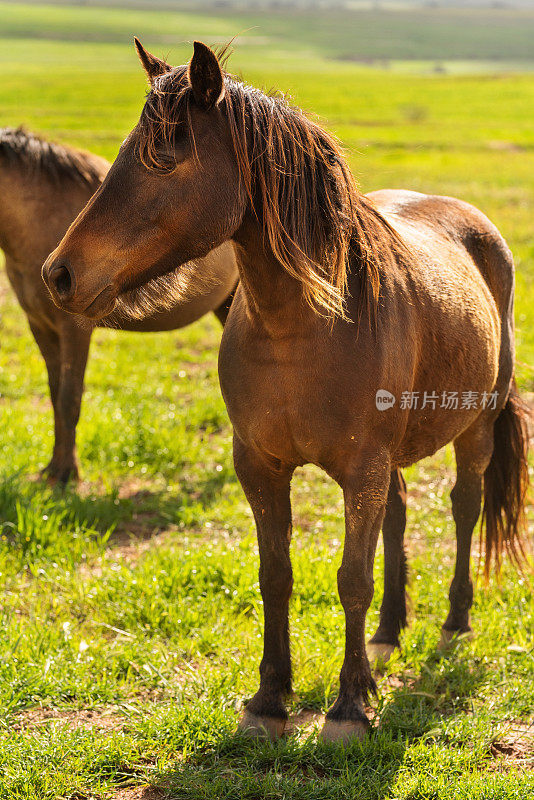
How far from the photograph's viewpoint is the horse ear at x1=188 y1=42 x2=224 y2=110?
2047mm

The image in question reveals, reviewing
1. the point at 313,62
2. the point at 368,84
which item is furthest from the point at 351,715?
the point at 313,62

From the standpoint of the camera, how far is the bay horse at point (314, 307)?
7.13 ft

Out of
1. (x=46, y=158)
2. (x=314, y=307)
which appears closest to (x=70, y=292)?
(x=314, y=307)

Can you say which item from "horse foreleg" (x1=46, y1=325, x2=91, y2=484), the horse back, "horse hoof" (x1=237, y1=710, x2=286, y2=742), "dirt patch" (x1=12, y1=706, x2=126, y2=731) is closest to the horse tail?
the horse back

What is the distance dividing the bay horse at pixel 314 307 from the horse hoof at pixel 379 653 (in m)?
0.01

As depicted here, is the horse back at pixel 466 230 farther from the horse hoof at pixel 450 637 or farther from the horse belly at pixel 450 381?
the horse hoof at pixel 450 637

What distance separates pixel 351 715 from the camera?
9.53 feet

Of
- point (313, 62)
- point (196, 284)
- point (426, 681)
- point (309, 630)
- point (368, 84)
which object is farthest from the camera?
point (313, 62)

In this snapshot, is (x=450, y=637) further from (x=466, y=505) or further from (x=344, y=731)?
(x=344, y=731)

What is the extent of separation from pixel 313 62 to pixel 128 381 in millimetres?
113199

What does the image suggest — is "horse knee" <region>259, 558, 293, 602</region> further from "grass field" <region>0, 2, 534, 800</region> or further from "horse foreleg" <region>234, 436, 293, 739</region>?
"grass field" <region>0, 2, 534, 800</region>

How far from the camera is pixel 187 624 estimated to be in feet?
12.3

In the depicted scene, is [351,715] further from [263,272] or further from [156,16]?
[156,16]

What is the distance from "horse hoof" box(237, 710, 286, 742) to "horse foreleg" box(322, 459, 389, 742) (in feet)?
0.65
